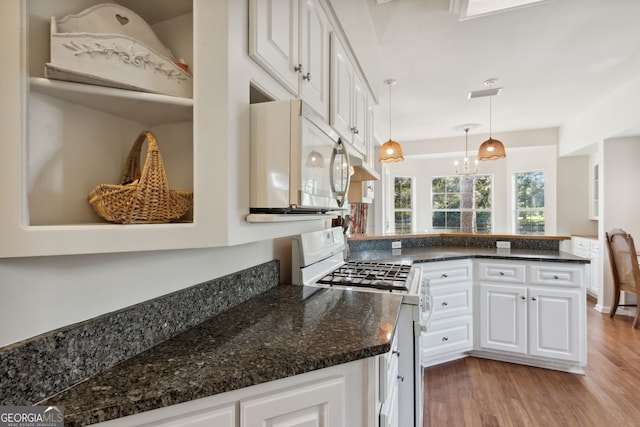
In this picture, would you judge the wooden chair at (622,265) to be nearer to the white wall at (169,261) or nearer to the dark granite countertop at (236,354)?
the dark granite countertop at (236,354)

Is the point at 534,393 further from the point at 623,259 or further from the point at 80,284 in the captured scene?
the point at 80,284

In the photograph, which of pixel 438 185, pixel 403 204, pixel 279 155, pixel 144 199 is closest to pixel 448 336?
pixel 279 155

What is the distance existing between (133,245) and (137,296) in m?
0.23

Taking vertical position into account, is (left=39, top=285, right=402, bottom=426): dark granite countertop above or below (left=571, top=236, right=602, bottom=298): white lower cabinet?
above

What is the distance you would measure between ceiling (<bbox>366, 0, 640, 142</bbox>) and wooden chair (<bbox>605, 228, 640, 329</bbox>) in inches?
66.8

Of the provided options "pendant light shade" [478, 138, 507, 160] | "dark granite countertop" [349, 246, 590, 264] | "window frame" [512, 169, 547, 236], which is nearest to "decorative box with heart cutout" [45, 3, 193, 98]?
"dark granite countertop" [349, 246, 590, 264]

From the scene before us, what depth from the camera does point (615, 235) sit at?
338 centimetres

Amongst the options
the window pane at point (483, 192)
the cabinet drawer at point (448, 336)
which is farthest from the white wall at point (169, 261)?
the window pane at point (483, 192)

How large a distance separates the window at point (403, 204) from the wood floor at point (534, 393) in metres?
3.98

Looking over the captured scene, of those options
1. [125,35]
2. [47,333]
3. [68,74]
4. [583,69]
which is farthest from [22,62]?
[583,69]

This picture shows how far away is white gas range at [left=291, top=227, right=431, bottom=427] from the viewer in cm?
147

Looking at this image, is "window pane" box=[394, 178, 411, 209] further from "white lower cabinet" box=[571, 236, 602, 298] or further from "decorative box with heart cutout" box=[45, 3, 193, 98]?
"decorative box with heart cutout" box=[45, 3, 193, 98]

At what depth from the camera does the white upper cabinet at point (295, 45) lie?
972mm

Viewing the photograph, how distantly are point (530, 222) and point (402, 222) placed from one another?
92.0 inches
